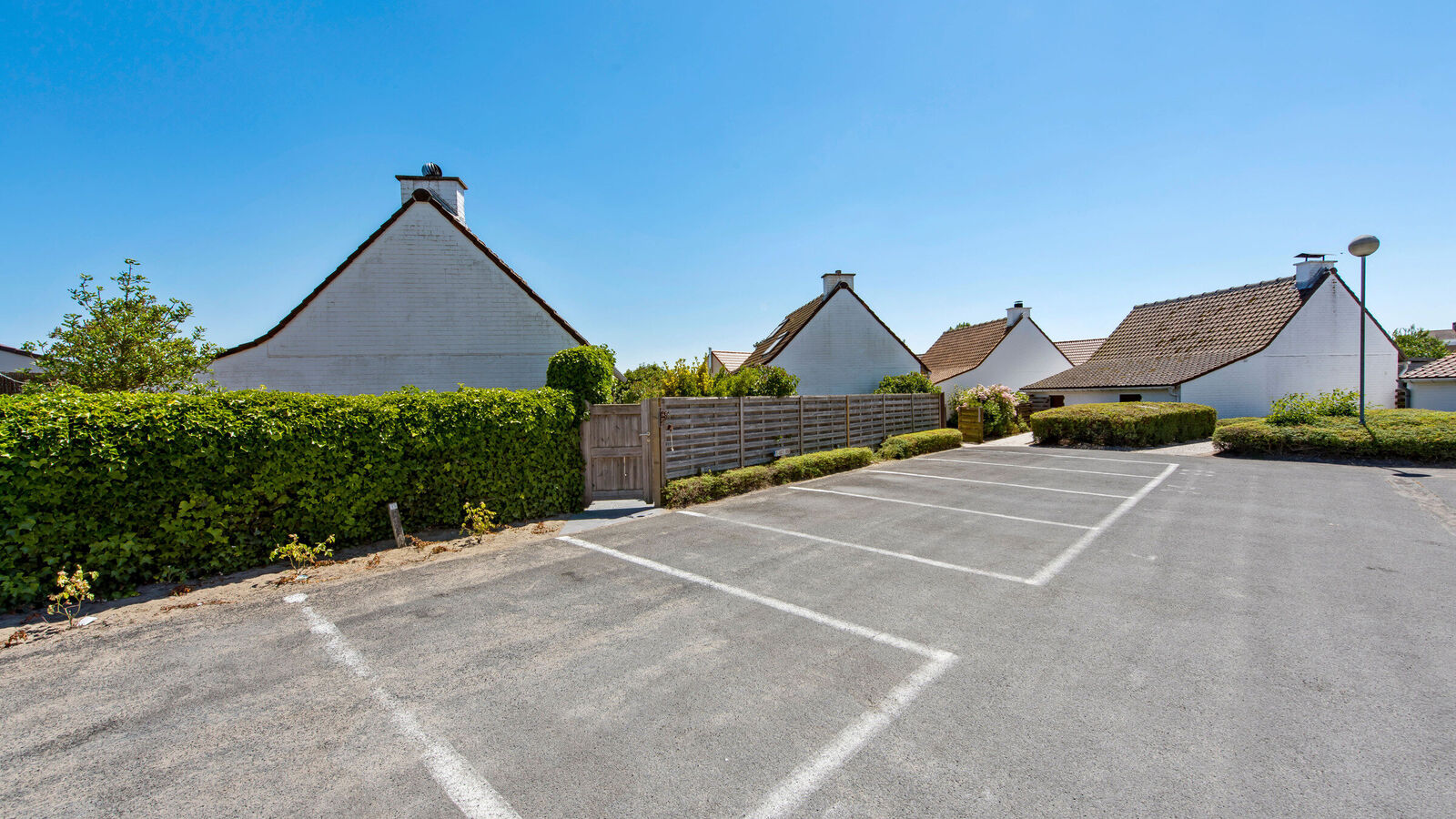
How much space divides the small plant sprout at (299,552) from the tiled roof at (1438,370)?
3563 centimetres

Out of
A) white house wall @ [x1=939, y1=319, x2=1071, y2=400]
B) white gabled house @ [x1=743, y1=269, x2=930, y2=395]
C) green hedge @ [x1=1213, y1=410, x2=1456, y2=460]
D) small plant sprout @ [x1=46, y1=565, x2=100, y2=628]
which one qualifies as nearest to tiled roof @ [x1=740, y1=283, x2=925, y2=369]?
white gabled house @ [x1=743, y1=269, x2=930, y2=395]

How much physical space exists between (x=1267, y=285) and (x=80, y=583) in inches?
1440

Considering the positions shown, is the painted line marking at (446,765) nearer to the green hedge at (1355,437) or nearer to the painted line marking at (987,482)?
the painted line marking at (987,482)

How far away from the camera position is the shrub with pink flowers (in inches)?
866

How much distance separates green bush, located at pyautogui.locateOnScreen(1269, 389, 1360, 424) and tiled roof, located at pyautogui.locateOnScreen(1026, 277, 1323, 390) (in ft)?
16.0

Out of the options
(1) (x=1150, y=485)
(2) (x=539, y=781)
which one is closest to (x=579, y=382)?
(2) (x=539, y=781)

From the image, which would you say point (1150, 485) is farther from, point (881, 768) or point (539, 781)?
point (539, 781)

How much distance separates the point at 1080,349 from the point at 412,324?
38171mm

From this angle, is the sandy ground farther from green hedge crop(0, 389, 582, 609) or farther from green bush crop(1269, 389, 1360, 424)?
green bush crop(1269, 389, 1360, 424)

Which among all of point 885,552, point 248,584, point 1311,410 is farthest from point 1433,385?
point 248,584

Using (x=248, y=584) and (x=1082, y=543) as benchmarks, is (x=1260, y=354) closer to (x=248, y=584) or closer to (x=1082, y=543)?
(x=1082, y=543)

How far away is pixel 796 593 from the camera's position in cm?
539

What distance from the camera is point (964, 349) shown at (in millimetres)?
30469

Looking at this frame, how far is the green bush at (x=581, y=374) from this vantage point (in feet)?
30.9
